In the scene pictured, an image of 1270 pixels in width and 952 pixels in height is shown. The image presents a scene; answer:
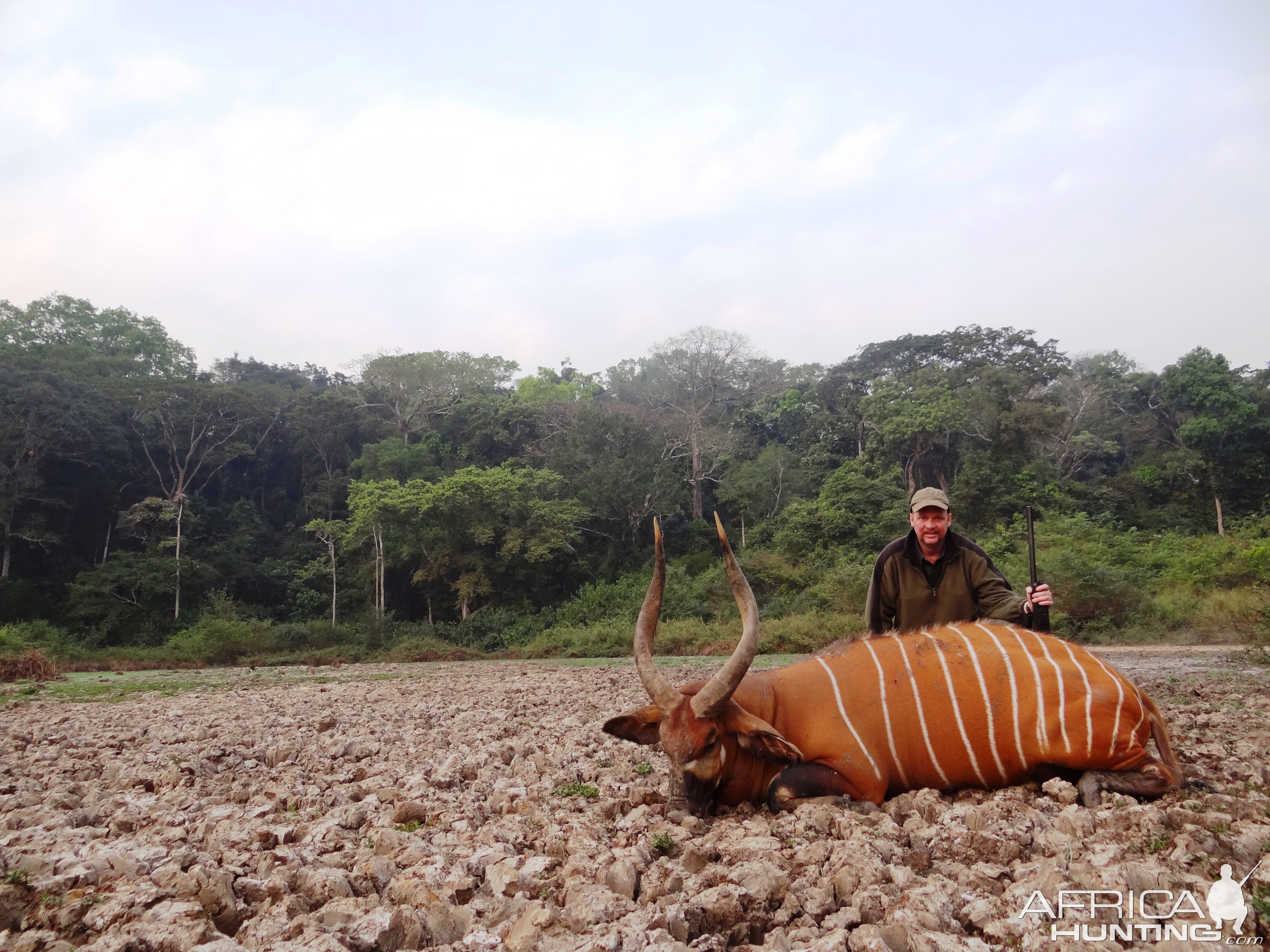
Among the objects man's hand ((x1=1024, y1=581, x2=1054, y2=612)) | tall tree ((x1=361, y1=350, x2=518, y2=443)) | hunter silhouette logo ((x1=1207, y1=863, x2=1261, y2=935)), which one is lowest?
hunter silhouette logo ((x1=1207, y1=863, x2=1261, y2=935))

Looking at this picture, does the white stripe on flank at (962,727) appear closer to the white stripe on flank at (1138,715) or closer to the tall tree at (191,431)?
the white stripe on flank at (1138,715)

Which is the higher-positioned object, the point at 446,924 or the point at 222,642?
the point at 446,924

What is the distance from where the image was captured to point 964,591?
5.33m

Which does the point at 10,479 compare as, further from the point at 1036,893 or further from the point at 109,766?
the point at 1036,893

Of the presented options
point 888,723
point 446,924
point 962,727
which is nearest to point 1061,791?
point 962,727

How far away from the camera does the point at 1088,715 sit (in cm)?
408

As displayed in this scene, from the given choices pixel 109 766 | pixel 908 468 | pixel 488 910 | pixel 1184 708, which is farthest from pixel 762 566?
pixel 488 910

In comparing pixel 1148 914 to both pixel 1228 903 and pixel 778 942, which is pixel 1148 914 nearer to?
pixel 1228 903

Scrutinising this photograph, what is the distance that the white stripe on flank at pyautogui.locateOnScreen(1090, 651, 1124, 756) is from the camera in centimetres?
402

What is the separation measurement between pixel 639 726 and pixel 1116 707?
2502mm

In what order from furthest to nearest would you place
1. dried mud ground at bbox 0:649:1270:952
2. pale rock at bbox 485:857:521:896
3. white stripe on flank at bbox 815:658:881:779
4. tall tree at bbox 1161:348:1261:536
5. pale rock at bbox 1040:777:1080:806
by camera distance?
1. tall tree at bbox 1161:348:1261:536
2. white stripe on flank at bbox 815:658:881:779
3. pale rock at bbox 1040:777:1080:806
4. pale rock at bbox 485:857:521:896
5. dried mud ground at bbox 0:649:1270:952

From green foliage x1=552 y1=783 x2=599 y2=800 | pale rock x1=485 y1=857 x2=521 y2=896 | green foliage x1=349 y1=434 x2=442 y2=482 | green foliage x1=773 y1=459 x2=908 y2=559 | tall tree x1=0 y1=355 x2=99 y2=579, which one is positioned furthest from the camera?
green foliage x1=349 y1=434 x2=442 y2=482

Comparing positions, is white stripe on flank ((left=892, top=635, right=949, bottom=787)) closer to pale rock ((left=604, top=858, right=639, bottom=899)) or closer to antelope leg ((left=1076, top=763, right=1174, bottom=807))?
antelope leg ((left=1076, top=763, right=1174, bottom=807))

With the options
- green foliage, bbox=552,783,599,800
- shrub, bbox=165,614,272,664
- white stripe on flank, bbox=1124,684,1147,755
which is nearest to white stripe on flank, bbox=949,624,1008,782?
white stripe on flank, bbox=1124,684,1147,755
